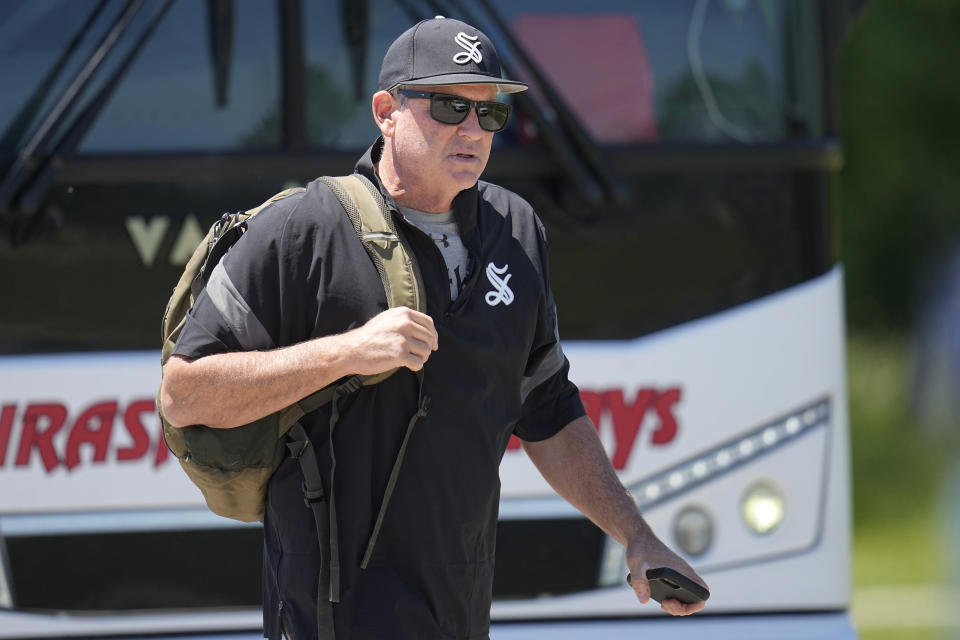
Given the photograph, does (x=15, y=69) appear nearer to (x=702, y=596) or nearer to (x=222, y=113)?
(x=222, y=113)

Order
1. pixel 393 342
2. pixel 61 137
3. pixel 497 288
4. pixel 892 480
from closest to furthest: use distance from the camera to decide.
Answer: pixel 393 342, pixel 497 288, pixel 61 137, pixel 892 480

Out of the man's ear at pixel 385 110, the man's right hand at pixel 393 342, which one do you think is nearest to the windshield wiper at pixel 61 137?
the man's ear at pixel 385 110

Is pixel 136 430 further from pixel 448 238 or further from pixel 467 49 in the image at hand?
pixel 467 49

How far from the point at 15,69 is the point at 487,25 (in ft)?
3.78

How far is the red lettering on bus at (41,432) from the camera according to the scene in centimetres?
336

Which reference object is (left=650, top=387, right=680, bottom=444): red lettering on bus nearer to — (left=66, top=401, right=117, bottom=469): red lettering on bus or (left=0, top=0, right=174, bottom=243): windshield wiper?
(left=66, top=401, right=117, bottom=469): red lettering on bus

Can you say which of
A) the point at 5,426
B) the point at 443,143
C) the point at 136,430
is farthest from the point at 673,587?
the point at 5,426

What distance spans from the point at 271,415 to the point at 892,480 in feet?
29.9

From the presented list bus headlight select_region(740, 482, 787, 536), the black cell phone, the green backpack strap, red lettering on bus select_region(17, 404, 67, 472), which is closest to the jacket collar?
the green backpack strap

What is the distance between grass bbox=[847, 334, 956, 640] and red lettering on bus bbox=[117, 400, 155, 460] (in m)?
4.22

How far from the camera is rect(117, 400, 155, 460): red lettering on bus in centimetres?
337

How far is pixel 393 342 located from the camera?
2188mm

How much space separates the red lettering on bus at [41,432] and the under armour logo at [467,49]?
1.55m

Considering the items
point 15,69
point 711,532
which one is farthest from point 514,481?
point 15,69
